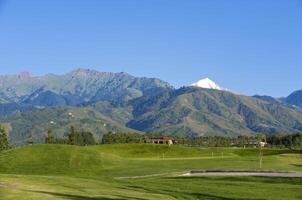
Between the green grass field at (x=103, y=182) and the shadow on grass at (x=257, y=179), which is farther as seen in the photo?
the shadow on grass at (x=257, y=179)

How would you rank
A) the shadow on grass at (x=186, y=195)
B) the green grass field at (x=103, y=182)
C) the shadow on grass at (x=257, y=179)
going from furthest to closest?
the shadow on grass at (x=257, y=179) → the shadow on grass at (x=186, y=195) → the green grass field at (x=103, y=182)

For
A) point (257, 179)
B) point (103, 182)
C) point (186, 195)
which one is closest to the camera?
point (186, 195)

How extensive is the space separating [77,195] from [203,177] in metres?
24.9

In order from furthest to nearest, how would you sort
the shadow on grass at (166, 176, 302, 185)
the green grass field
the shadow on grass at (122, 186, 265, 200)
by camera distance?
the shadow on grass at (166, 176, 302, 185), the shadow on grass at (122, 186, 265, 200), the green grass field

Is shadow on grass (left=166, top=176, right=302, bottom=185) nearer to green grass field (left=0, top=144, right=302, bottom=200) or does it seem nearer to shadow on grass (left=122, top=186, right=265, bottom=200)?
green grass field (left=0, top=144, right=302, bottom=200)

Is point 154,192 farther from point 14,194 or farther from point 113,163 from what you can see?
point 113,163

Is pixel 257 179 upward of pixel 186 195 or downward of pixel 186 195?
upward

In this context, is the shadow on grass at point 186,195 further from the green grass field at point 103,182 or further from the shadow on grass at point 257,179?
the shadow on grass at point 257,179

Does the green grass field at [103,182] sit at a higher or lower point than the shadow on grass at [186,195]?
higher

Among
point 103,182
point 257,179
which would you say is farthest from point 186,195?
point 257,179

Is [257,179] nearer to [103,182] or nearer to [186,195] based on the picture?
[186,195]

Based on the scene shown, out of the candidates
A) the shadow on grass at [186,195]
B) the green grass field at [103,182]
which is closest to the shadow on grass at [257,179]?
the green grass field at [103,182]

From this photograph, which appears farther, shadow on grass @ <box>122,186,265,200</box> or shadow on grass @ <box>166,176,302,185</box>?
shadow on grass @ <box>166,176,302,185</box>

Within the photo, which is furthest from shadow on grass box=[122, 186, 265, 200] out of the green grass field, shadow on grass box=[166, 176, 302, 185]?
shadow on grass box=[166, 176, 302, 185]
